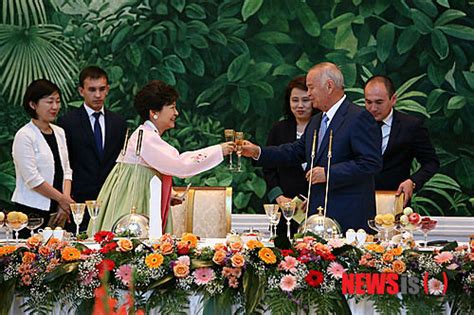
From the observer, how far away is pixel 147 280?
3.57 meters

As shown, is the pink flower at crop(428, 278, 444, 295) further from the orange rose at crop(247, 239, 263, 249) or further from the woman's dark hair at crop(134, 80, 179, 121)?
the woman's dark hair at crop(134, 80, 179, 121)

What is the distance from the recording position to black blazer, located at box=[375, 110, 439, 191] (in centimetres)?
589

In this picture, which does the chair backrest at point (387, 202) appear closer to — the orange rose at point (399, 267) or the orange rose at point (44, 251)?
the orange rose at point (399, 267)

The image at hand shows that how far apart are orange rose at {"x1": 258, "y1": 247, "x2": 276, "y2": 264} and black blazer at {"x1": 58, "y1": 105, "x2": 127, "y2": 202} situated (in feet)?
9.01

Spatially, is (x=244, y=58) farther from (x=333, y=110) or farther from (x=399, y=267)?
(x=399, y=267)

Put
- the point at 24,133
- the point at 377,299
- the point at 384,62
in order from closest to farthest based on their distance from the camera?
the point at 377,299
the point at 24,133
the point at 384,62

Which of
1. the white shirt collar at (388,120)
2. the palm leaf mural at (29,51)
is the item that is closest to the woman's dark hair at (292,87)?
the white shirt collar at (388,120)

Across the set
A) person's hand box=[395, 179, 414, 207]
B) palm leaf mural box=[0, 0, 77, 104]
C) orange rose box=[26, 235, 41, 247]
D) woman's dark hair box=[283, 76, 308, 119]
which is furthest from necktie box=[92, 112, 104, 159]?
orange rose box=[26, 235, 41, 247]

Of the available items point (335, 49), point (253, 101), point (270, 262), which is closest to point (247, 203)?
point (253, 101)

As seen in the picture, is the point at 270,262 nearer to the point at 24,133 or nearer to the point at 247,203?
the point at 24,133

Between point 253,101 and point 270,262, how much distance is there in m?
3.49

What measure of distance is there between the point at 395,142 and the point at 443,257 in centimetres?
230

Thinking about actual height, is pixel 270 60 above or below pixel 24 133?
above

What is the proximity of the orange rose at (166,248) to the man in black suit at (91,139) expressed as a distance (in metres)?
2.52
